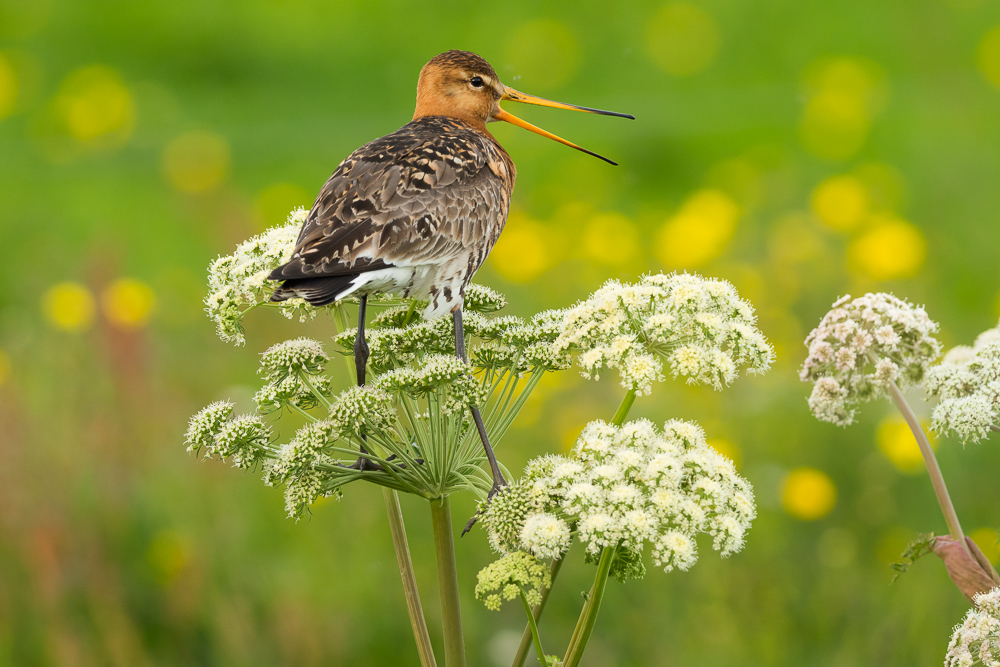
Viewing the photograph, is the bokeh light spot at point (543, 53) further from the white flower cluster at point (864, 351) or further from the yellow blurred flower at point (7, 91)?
the white flower cluster at point (864, 351)

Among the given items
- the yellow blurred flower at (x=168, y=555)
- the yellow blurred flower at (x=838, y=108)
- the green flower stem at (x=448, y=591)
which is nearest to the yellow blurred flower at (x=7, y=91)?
the yellow blurred flower at (x=168, y=555)

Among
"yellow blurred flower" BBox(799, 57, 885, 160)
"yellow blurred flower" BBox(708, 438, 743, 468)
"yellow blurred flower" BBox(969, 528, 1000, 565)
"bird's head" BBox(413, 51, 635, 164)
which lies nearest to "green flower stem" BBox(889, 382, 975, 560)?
"bird's head" BBox(413, 51, 635, 164)

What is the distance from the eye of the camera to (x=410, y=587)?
2.68 metres

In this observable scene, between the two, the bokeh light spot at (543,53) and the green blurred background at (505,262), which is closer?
the green blurred background at (505,262)

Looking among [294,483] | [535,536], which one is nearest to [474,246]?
[294,483]

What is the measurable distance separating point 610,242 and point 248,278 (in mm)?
4221

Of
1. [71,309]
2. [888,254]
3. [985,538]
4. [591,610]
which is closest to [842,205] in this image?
[888,254]

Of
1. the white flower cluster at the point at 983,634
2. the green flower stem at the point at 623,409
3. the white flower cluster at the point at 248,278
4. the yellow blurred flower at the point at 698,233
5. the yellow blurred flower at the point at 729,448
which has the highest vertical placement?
the yellow blurred flower at the point at 698,233

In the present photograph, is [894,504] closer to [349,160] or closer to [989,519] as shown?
[989,519]

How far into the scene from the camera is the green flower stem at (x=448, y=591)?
2531 mm

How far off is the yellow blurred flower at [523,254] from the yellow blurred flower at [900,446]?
2629mm

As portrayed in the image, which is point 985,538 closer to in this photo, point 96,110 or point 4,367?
point 4,367

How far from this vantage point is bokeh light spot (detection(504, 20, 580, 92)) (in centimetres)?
960

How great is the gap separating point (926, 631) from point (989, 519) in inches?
31.7
